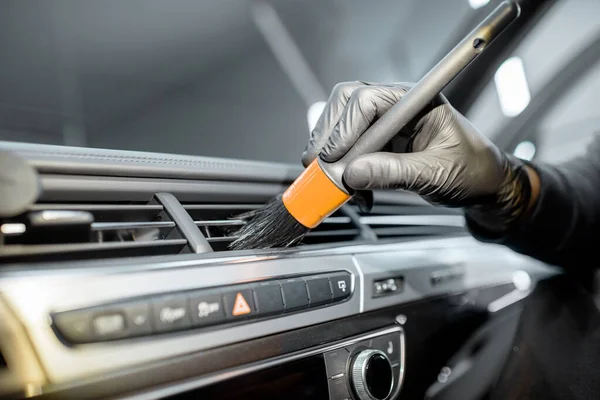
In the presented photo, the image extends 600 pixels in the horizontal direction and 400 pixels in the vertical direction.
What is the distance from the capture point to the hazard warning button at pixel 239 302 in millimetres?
507

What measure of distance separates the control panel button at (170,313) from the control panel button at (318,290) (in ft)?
0.54

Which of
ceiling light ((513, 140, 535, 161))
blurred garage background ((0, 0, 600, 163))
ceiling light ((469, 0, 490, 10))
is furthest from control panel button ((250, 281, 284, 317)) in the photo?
ceiling light ((513, 140, 535, 161))

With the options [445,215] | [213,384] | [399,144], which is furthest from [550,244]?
[213,384]

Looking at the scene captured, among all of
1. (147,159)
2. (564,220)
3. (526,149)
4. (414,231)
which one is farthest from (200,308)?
(526,149)

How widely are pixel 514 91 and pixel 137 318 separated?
1582 millimetres

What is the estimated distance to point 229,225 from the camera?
643 mm

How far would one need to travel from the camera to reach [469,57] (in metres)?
0.50

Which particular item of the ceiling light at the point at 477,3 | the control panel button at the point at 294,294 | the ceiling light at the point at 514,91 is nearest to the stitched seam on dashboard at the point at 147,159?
the control panel button at the point at 294,294

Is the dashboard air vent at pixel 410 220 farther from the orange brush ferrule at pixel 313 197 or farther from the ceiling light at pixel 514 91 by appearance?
the ceiling light at pixel 514 91

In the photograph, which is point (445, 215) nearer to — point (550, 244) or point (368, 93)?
point (550, 244)

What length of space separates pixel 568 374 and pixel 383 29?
150 centimetres

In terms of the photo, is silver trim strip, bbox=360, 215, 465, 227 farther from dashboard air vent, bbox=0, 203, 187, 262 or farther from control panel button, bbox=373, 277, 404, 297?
dashboard air vent, bbox=0, 203, 187, 262

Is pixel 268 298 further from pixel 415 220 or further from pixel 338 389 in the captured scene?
pixel 415 220

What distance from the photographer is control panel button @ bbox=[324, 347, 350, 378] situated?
1.98ft
